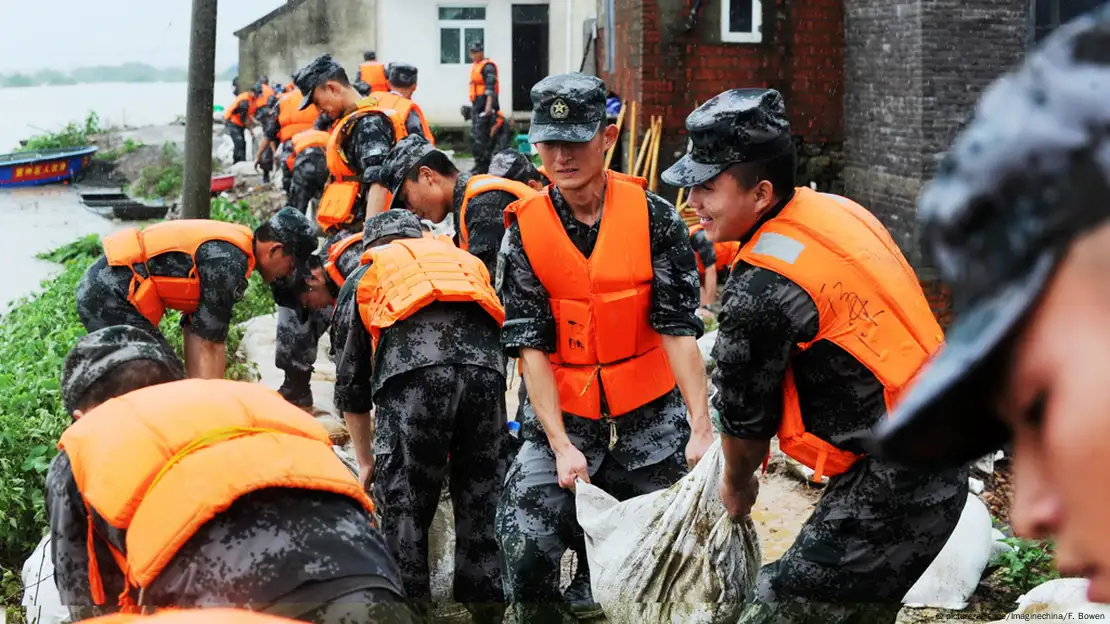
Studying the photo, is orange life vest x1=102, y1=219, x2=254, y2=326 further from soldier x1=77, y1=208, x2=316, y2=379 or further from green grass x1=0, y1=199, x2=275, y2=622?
green grass x1=0, y1=199, x2=275, y2=622

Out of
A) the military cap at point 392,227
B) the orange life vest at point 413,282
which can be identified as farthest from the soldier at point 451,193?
the orange life vest at point 413,282

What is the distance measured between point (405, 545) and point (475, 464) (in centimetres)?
43

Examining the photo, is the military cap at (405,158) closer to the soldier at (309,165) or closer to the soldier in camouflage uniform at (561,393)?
the soldier in camouflage uniform at (561,393)

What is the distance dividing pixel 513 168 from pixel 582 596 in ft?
10.1

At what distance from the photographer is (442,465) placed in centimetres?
482

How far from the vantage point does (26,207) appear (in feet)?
72.2

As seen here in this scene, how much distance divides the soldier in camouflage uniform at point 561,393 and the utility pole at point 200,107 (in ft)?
14.5

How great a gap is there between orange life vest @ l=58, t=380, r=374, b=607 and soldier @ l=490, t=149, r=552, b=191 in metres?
4.63

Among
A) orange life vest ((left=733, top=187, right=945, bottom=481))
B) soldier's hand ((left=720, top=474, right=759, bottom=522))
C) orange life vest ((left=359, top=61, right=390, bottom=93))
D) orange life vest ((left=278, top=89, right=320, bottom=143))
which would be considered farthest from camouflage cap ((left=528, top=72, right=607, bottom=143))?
orange life vest ((left=278, top=89, right=320, bottom=143))

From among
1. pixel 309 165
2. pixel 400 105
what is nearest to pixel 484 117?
pixel 309 165

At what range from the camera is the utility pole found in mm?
8070

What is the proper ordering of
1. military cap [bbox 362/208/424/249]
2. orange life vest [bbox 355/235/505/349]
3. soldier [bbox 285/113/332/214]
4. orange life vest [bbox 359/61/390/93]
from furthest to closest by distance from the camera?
orange life vest [bbox 359/61/390/93], soldier [bbox 285/113/332/214], military cap [bbox 362/208/424/249], orange life vest [bbox 355/235/505/349]

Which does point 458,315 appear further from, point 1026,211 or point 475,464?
point 1026,211

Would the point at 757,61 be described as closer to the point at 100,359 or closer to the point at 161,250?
the point at 161,250
